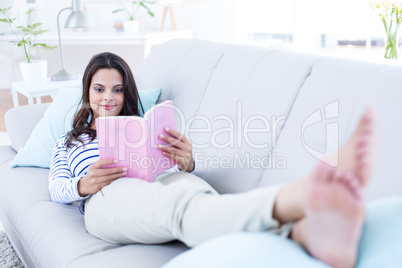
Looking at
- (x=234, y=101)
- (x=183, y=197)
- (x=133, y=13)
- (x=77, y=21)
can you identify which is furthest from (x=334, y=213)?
(x=133, y=13)

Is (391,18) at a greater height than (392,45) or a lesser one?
greater

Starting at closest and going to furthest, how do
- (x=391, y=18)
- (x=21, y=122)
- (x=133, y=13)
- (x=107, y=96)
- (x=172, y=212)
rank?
(x=172, y=212), (x=107, y=96), (x=21, y=122), (x=391, y=18), (x=133, y=13)

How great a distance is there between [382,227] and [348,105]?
1.62 feet

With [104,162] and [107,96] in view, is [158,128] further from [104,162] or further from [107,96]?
[107,96]

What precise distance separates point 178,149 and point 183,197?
427 mm

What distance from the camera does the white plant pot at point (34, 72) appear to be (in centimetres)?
286

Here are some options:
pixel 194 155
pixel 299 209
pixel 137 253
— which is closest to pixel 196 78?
pixel 194 155

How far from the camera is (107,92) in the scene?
1.79m

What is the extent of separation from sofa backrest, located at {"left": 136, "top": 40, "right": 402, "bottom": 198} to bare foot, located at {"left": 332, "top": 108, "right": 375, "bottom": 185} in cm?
38

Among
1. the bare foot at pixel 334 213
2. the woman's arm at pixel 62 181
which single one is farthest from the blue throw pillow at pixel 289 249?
the woman's arm at pixel 62 181

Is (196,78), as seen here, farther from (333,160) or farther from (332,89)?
(333,160)

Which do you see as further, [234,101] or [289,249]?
[234,101]

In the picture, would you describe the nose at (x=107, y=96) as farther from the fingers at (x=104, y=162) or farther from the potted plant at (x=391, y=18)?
the potted plant at (x=391, y=18)

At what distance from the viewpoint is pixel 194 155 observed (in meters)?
1.69
